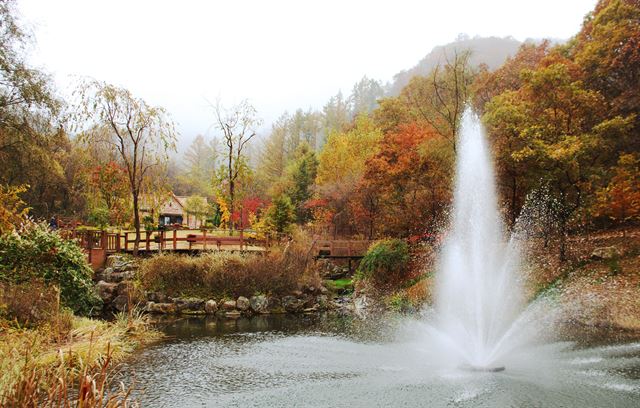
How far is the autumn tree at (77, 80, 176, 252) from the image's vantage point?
75.3 ft

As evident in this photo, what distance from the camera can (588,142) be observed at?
1698cm

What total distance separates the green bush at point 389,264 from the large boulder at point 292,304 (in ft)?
12.8

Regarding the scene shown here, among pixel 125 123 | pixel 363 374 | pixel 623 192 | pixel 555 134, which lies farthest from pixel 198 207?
pixel 363 374

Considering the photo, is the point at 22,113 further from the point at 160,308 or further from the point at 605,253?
the point at 605,253

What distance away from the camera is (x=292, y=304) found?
62.7ft

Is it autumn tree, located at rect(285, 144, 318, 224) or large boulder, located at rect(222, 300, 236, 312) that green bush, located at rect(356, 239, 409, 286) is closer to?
large boulder, located at rect(222, 300, 236, 312)

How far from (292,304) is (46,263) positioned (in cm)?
949

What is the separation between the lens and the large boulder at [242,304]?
1858 centimetres

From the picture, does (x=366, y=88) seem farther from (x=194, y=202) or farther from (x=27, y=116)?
(x=27, y=116)

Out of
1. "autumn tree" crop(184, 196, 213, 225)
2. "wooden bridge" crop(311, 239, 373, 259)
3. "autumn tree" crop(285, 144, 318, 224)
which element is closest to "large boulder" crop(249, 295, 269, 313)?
"wooden bridge" crop(311, 239, 373, 259)

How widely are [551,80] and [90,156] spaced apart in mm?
23302

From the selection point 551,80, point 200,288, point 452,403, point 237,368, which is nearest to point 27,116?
point 200,288

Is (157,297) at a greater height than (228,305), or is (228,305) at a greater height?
(157,297)

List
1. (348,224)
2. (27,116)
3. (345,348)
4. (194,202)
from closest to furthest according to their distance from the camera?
(345,348) < (27,116) < (348,224) < (194,202)
